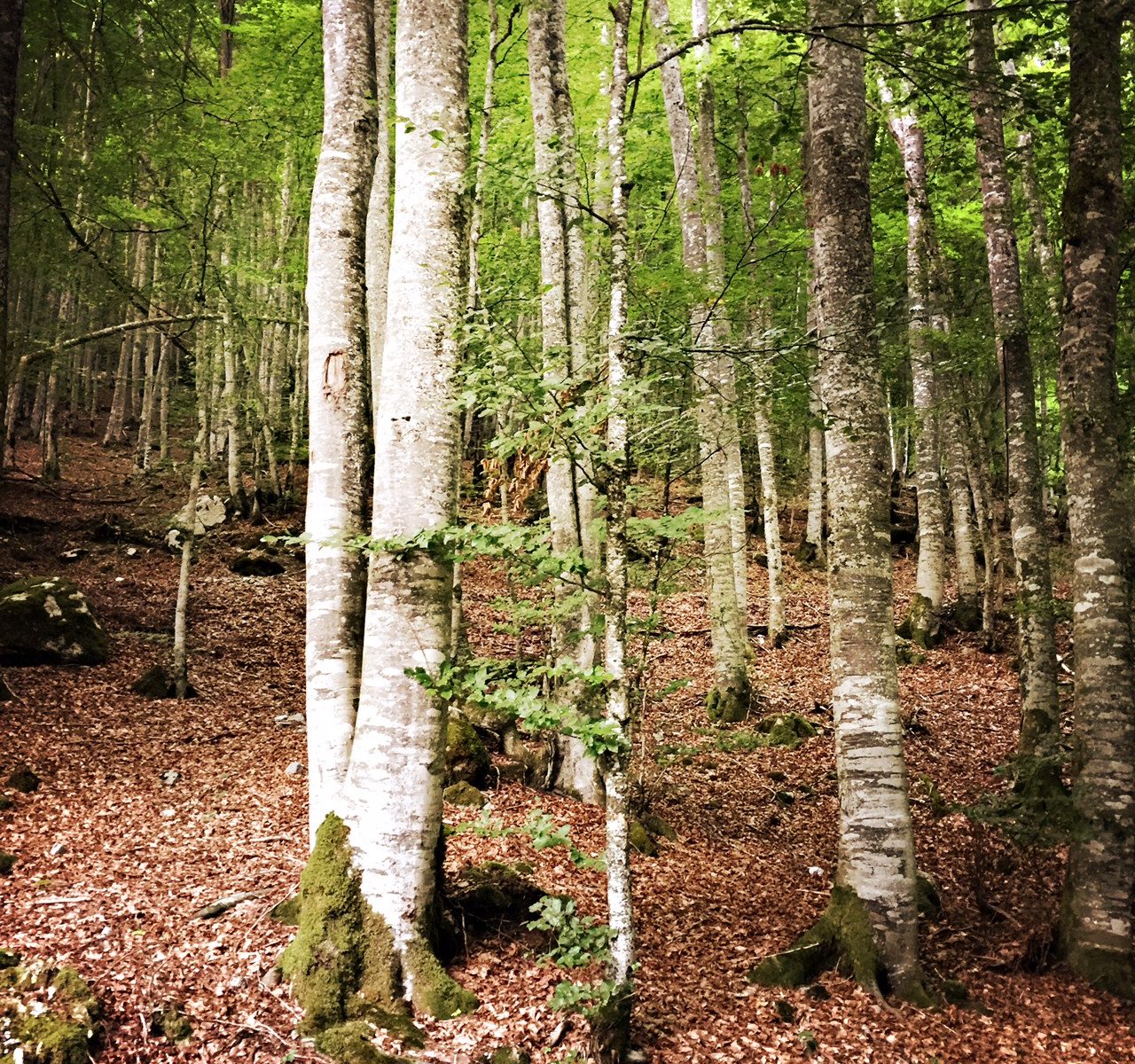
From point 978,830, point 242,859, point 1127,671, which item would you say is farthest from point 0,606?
point 1127,671

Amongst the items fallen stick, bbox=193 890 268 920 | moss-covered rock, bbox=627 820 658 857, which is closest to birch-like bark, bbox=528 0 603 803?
moss-covered rock, bbox=627 820 658 857

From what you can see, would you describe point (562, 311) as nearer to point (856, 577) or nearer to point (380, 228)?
point (380, 228)

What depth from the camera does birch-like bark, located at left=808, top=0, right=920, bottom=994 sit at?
4480 mm

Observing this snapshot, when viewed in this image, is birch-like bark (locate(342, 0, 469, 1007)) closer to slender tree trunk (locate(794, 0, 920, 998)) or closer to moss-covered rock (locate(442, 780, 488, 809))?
slender tree trunk (locate(794, 0, 920, 998))

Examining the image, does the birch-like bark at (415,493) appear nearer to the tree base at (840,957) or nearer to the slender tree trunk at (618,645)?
the slender tree trunk at (618,645)

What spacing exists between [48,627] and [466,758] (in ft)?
20.3

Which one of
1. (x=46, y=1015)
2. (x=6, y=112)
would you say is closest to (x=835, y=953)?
(x=46, y=1015)

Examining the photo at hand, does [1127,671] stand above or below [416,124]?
below

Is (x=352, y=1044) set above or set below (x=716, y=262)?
below

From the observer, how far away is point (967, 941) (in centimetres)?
535

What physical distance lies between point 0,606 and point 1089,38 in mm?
12559

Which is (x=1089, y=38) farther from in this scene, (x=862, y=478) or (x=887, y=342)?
(x=862, y=478)

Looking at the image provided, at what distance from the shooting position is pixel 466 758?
281 inches

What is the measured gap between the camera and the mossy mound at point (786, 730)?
9.45m
